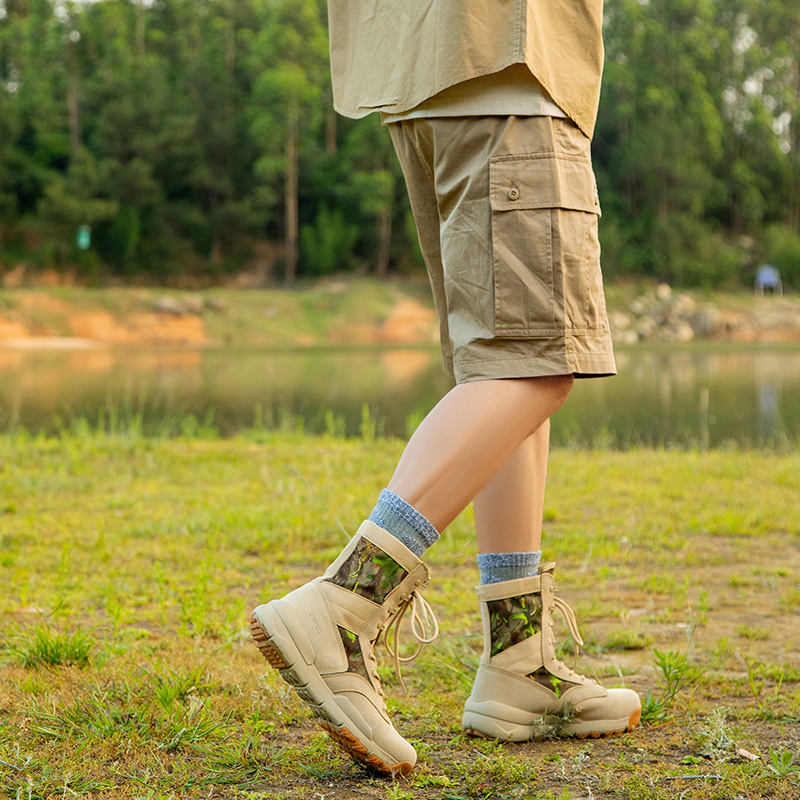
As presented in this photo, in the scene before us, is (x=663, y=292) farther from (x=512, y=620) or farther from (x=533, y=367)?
(x=533, y=367)

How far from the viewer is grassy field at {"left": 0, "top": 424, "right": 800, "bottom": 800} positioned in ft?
4.43

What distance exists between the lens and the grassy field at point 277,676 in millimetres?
1350

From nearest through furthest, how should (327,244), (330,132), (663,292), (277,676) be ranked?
(277,676) → (327,244) → (663,292) → (330,132)

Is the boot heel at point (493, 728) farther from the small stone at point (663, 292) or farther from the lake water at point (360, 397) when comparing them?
the small stone at point (663, 292)

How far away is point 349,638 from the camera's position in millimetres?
1382

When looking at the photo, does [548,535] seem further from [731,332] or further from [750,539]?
[731,332]

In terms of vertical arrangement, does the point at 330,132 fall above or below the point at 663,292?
above

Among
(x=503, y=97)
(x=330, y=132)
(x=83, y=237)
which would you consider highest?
(x=330, y=132)

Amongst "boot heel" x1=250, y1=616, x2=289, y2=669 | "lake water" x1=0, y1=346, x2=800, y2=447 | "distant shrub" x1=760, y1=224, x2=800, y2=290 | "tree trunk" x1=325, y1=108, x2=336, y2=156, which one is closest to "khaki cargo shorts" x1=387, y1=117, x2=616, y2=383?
"boot heel" x1=250, y1=616, x2=289, y2=669

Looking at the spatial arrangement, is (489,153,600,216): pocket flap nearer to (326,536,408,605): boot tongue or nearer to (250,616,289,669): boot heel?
(326,536,408,605): boot tongue

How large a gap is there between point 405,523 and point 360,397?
28.7 feet

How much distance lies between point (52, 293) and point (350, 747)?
29.1 meters

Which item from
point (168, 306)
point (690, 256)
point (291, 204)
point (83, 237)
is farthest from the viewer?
point (690, 256)

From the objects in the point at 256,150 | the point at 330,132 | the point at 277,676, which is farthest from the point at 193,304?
the point at 277,676
